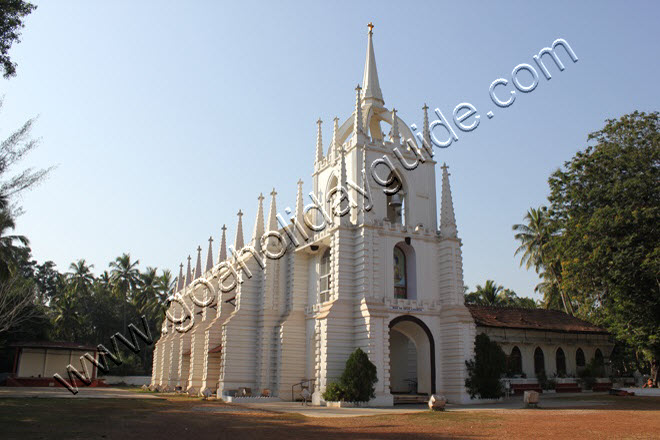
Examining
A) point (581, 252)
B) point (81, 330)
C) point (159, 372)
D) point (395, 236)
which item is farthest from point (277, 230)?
point (81, 330)

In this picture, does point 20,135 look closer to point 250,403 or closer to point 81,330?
point 250,403

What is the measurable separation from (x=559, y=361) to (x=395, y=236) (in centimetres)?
1836

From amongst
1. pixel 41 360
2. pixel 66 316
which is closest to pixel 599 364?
pixel 41 360

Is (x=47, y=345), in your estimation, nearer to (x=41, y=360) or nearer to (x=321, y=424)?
(x=41, y=360)

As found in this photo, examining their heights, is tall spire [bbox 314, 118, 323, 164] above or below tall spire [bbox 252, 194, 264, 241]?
above

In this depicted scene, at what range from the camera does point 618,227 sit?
1217 inches

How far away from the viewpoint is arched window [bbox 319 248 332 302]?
33.3 metres

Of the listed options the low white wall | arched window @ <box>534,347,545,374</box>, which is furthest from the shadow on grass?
the low white wall

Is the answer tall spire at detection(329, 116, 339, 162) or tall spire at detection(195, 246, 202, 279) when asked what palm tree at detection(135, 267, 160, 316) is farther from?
tall spire at detection(329, 116, 339, 162)

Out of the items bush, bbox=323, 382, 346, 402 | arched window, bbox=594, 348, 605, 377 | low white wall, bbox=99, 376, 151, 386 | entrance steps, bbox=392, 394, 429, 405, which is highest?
arched window, bbox=594, 348, 605, 377

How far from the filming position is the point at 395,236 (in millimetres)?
31328

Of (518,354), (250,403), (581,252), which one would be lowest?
(250,403)

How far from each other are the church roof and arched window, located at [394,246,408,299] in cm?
816

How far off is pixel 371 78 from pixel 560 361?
80.4ft
